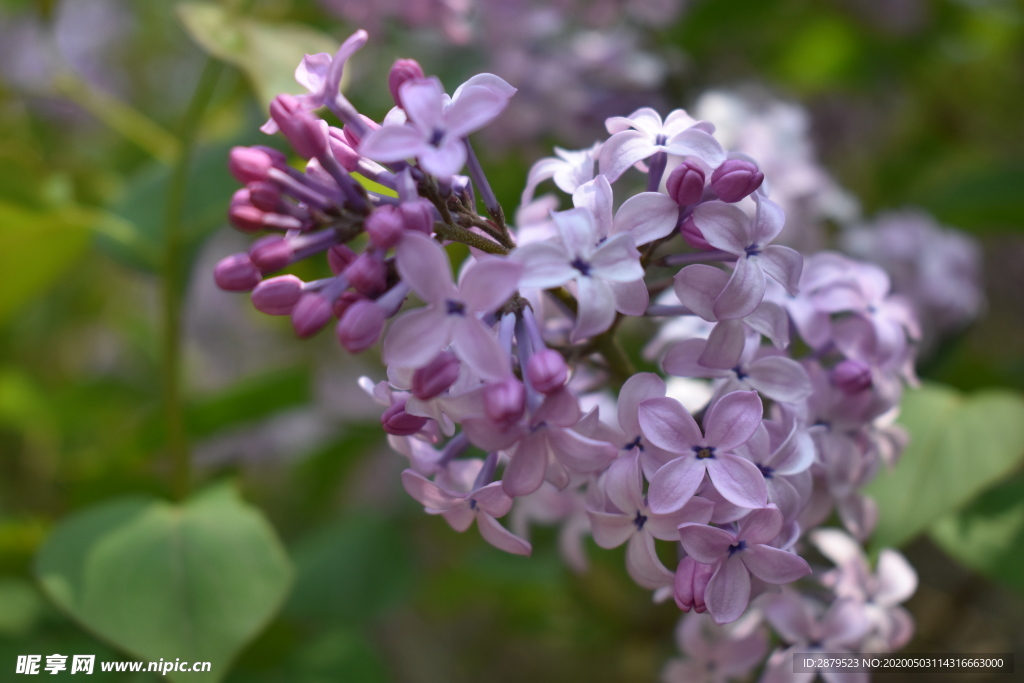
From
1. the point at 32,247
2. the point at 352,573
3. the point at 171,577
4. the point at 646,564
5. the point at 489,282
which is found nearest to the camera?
the point at 489,282

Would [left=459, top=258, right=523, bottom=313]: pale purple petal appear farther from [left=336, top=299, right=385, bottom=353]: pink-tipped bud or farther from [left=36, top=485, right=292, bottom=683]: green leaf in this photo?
[left=36, top=485, right=292, bottom=683]: green leaf

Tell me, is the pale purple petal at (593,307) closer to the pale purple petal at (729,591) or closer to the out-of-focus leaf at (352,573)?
the pale purple petal at (729,591)

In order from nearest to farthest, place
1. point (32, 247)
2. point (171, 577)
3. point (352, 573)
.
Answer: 1. point (171, 577)
2. point (32, 247)
3. point (352, 573)

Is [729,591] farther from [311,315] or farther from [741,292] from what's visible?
[311,315]

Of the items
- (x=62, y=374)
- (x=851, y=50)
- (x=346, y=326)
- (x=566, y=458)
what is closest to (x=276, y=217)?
(x=346, y=326)

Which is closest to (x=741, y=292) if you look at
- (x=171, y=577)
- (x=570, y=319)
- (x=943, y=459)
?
(x=570, y=319)

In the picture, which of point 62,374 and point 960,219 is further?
point 62,374

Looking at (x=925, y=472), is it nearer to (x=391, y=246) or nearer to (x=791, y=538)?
(x=791, y=538)
